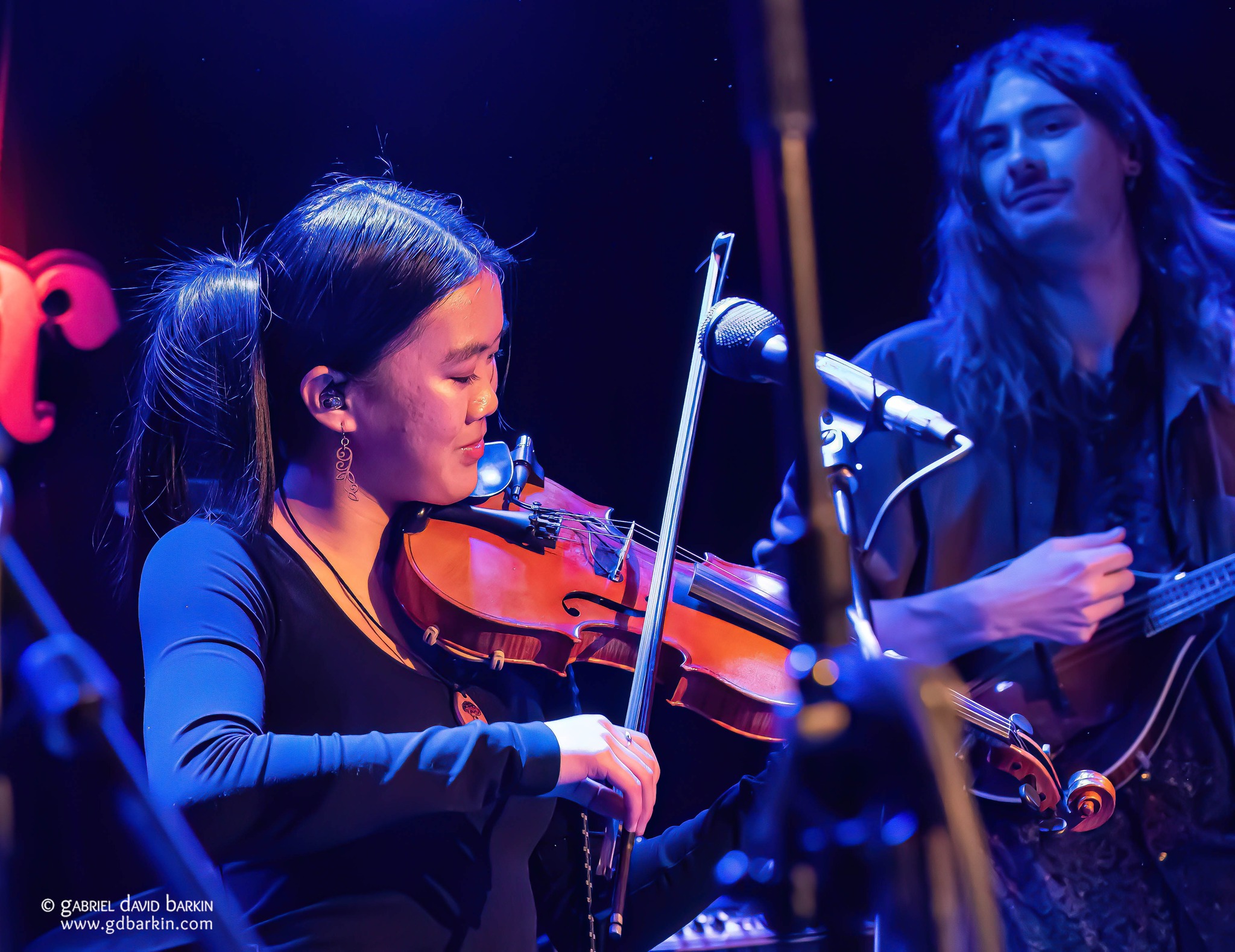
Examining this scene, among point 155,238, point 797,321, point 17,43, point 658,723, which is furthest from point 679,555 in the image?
point 17,43

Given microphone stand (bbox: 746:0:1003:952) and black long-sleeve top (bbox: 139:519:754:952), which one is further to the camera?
black long-sleeve top (bbox: 139:519:754:952)

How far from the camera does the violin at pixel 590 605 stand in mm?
1512

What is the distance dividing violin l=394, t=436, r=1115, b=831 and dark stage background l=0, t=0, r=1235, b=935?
15 centimetres

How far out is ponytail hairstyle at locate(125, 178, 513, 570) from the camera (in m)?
1.58

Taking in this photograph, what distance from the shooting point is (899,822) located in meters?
0.80

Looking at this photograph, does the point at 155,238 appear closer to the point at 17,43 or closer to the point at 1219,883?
the point at 17,43

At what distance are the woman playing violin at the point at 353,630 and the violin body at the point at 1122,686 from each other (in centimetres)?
56

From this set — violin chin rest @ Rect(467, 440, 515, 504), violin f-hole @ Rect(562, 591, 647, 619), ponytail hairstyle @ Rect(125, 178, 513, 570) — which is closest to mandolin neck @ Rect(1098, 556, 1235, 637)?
violin f-hole @ Rect(562, 591, 647, 619)

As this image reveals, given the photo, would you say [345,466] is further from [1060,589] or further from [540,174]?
[1060,589]

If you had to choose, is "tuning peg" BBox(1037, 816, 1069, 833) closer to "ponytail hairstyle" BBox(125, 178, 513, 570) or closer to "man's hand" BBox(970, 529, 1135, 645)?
"man's hand" BBox(970, 529, 1135, 645)

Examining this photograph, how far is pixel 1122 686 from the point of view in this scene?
181cm

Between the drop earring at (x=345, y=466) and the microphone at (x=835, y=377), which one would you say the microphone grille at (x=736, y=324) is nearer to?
the microphone at (x=835, y=377)

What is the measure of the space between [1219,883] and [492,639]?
1.32 meters

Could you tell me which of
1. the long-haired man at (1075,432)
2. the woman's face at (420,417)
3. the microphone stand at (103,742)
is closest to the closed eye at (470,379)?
the woman's face at (420,417)
